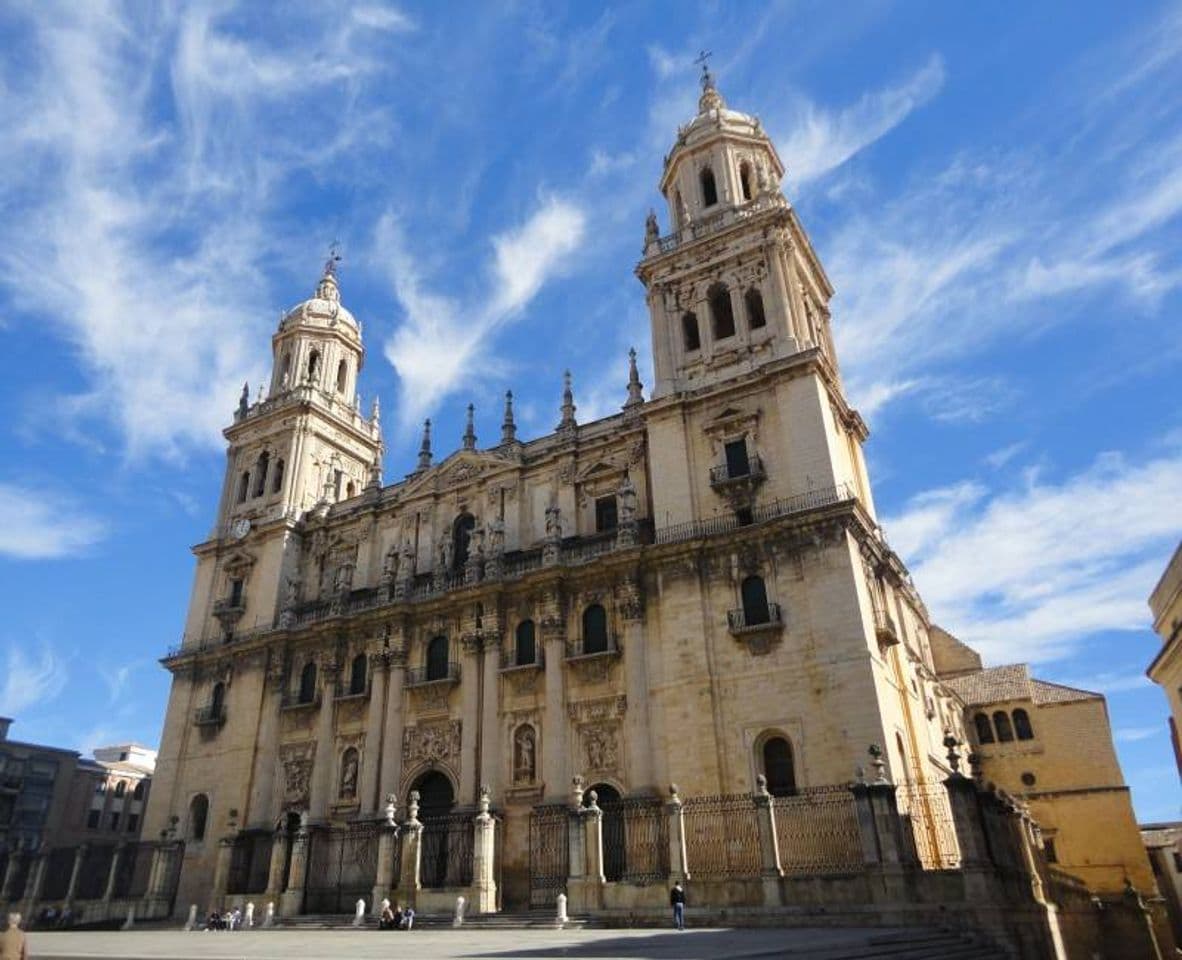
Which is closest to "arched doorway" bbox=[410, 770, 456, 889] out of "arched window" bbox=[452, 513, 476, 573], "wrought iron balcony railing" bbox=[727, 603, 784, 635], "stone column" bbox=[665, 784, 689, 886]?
"stone column" bbox=[665, 784, 689, 886]

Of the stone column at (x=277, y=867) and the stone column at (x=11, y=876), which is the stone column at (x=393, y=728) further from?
the stone column at (x=11, y=876)

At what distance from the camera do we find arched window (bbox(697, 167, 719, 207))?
31.3m

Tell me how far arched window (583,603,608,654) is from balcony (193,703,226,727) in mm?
14572

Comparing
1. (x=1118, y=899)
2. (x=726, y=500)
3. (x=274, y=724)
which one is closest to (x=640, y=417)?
(x=726, y=500)

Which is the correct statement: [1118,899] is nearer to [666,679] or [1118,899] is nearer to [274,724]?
[666,679]

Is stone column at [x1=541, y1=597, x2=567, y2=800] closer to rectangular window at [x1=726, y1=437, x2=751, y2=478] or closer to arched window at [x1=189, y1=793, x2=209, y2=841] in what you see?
rectangular window at [x1=726, y1=437, x2=751, y2=478]

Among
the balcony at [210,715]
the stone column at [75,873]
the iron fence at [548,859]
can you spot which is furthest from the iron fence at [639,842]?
the stone column at [75,873]

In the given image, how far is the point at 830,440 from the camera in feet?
78.9

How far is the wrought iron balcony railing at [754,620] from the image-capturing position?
22.2 m

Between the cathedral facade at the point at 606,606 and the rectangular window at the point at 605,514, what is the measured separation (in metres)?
0.15

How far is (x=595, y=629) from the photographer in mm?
25469

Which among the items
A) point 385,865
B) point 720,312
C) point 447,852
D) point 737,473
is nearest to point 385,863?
point 385,865

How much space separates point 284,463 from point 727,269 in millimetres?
19657

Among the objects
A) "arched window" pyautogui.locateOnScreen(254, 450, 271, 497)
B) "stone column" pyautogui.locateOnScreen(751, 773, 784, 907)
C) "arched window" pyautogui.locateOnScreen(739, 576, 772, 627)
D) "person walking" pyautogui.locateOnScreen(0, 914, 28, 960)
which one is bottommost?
"person walking" pyautogui.locateOnScreen(0, 914, 28, 960)
